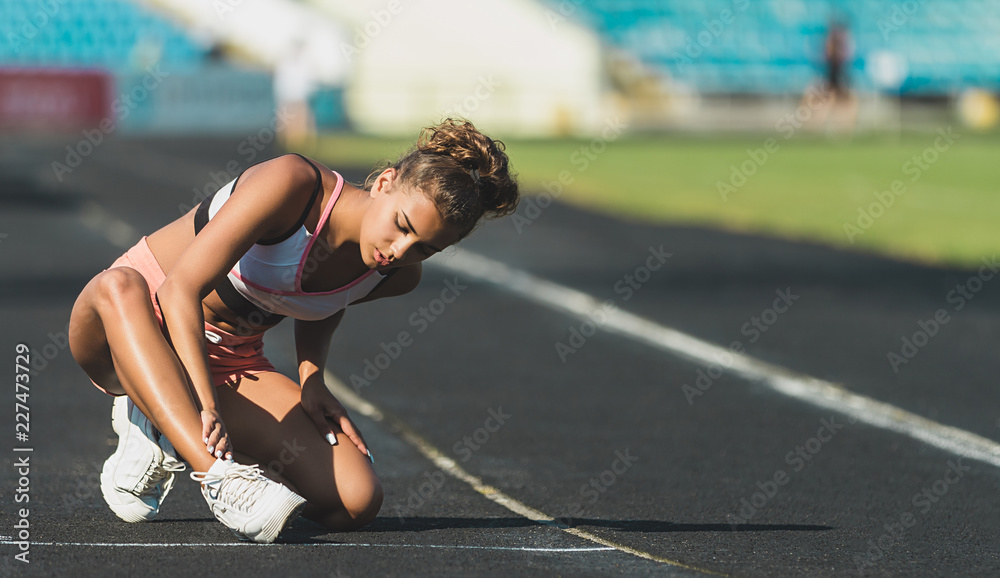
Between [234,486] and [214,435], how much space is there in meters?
0.17

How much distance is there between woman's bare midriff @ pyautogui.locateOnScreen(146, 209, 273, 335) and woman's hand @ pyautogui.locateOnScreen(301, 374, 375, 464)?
11.5 inches

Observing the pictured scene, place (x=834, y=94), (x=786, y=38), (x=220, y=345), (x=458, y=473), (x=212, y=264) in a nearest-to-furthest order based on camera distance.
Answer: (x=212, y=264)
(x=220, y=345)
(x=458, y=473)
(x=834, y=94)
(x=786, y=38)

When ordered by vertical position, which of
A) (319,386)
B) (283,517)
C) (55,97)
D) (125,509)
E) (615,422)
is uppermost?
(283,517)

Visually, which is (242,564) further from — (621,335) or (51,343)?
(621,335)


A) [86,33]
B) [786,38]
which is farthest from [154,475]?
[786,38]

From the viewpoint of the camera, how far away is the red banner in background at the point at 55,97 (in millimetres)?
33719

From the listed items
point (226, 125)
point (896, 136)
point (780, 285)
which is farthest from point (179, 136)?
point (780, 285)

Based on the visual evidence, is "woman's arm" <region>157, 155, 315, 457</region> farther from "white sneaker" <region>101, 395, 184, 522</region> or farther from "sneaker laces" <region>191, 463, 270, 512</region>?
"white sneaker" <region>101, 395, 184, 522</region>

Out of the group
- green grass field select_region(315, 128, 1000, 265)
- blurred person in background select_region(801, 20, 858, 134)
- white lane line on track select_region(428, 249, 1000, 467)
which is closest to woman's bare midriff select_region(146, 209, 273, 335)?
white lane line on track select_region(428, 249, 1000, 467)

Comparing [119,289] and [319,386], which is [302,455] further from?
[119,289]

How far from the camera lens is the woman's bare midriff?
15.1ft

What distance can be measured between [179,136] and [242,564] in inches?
1101

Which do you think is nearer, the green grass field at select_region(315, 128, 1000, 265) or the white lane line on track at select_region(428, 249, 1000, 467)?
the white lane line on track at select_region(428, 249, 1000, 467)

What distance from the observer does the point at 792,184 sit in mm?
21281
